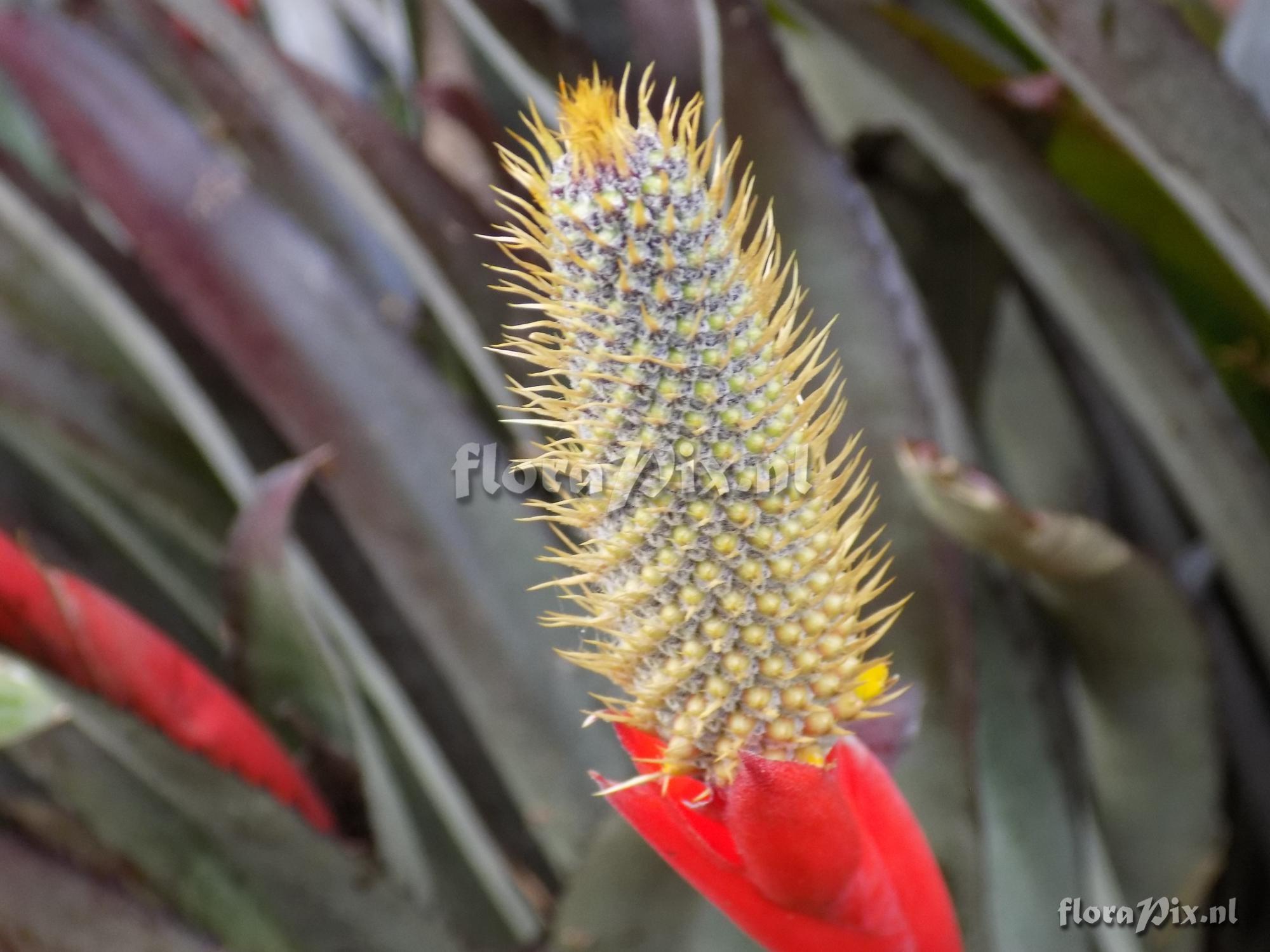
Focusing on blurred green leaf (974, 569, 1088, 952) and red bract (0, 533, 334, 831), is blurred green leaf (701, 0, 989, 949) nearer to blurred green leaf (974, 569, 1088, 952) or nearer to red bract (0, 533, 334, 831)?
blurred green leaf (974, 569, 1088, 952)

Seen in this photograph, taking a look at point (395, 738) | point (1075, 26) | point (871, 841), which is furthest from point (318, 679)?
point (1075, 26)

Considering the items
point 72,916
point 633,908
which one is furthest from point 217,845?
point 633,908

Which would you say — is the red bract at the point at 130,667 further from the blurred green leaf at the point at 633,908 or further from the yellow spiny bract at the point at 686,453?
the yellow spiny bract at the point at 686,453

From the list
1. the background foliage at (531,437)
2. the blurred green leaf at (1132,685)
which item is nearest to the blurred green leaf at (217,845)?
the background foliage at (531,437)

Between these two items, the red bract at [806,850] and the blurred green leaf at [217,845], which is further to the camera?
the blurred green leaf at [217,845]

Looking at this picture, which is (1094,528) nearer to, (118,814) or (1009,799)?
(1009,799)

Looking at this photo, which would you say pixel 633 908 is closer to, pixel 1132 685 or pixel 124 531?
pixel 1132 685

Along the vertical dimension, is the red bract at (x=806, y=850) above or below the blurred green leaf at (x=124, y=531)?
below
